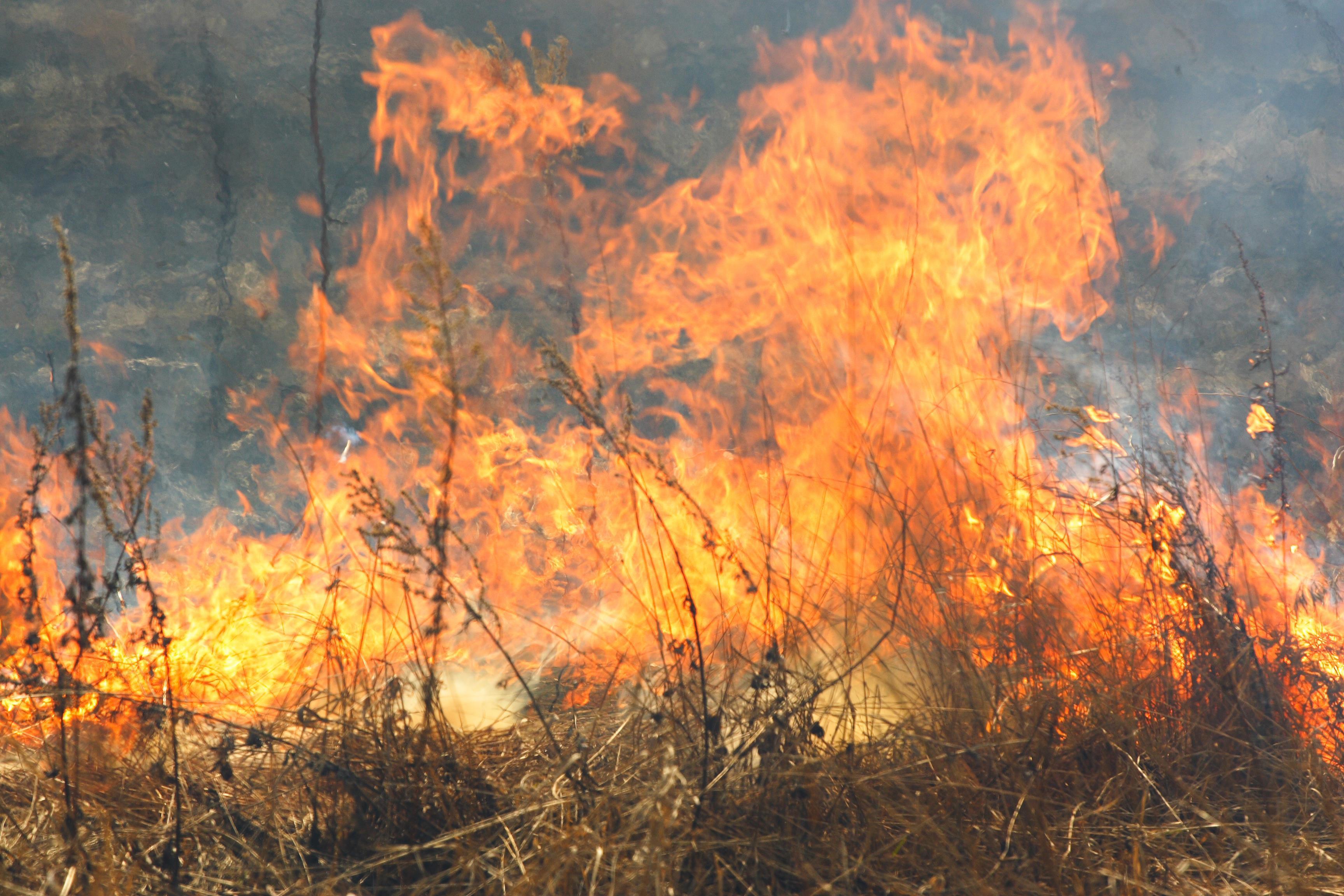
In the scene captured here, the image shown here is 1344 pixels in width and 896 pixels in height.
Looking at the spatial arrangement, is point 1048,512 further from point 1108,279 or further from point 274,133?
point 274,133

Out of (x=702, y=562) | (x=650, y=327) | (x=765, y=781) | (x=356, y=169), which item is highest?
(x=356, y=169)

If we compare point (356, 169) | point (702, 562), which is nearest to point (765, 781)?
point (702, 562)

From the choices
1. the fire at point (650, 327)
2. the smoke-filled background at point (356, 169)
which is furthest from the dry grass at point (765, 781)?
the smoke-filled background at point (356, 169)

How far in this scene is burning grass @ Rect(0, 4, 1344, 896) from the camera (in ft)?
5.67

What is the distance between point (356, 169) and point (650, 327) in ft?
6.65

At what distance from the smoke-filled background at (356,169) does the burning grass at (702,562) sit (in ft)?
0.71

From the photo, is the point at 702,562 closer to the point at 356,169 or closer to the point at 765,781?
the point at 765,781

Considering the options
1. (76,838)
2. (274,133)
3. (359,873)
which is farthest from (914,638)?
(274,133)

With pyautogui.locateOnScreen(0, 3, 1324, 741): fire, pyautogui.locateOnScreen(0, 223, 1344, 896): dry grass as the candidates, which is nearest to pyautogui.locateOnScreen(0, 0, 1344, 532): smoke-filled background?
pyautogui.locateOnScreen(0, 3, 1324, 741): fire

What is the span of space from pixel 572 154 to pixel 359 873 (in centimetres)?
384

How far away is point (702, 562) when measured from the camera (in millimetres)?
3656

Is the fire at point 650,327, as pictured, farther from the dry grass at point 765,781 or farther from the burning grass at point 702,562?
the dry grass at point 765,781

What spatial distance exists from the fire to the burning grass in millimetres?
29

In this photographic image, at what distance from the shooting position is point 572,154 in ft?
14.9
